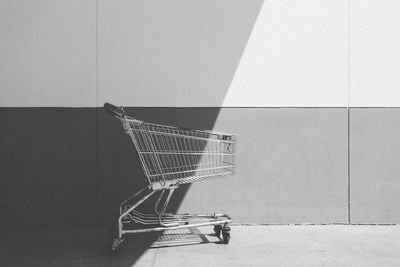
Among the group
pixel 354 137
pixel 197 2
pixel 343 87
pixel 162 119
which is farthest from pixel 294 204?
pixel 197 2

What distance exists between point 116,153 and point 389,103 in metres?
3.00

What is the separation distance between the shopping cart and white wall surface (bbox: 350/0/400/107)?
1618 mm

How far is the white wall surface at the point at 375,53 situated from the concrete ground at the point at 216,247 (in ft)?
4.66

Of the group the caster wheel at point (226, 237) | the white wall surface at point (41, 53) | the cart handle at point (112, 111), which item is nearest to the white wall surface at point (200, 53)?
the white wall surface at point (41, 53)

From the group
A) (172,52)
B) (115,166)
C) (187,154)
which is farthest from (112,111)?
(172,52)

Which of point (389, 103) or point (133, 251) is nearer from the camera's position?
point (133, 251)

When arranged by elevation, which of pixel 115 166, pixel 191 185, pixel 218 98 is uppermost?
pixel 218 98

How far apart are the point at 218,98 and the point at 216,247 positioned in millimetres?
1619

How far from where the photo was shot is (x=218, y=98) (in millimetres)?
4578

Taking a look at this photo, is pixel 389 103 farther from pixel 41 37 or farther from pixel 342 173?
Result: pixel 41 37

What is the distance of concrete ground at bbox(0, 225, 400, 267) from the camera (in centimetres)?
338

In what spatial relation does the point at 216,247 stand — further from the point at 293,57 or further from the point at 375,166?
the point at 293,57

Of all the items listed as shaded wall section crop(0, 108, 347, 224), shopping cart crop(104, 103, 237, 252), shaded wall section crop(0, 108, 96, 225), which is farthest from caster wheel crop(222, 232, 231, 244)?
shaded wall section crop(0, 108, 96, 225)

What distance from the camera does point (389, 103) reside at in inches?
181
